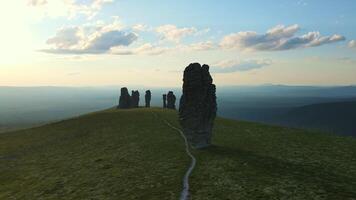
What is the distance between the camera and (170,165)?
4828cm

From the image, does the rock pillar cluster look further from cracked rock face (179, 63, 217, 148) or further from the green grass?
cracked rock face (179, 63, 217, 148)

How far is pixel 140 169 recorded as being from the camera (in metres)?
49.1

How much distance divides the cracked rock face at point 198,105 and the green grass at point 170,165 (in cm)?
264

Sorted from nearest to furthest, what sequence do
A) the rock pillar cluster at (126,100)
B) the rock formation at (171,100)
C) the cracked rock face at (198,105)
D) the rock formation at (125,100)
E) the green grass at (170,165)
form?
the green grass at (170,165), the cracked rock face at (198,105), the rock formation at (171,100), the rock pillar cluster at (126,100), the rock formation at (125,100)

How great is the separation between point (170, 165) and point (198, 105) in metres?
13.1

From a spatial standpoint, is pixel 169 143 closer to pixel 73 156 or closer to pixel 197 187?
pixel 73 156

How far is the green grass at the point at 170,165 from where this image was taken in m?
36.6

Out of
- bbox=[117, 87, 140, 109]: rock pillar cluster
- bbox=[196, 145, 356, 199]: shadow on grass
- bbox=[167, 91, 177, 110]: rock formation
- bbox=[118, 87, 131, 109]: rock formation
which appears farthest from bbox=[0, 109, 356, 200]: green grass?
bbox=[118, 87, 131, 109]: rock formation

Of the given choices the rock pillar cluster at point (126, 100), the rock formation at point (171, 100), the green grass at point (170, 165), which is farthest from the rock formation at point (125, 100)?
the green grass at point (170, 165)

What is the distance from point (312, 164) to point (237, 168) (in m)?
11.3

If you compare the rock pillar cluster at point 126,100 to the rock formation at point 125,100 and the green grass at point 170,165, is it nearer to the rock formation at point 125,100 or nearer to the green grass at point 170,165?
the rock formation at point 125,100

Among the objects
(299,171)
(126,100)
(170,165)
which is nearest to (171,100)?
(126,100)

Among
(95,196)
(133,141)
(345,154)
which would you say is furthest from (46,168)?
(345,154)

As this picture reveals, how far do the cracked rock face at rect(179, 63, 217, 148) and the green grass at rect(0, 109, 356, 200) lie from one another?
104 inches
